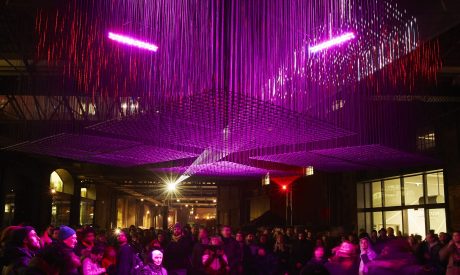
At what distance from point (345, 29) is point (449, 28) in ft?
7.64

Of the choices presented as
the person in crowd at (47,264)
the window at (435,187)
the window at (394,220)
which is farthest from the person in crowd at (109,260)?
the window at (394,220)

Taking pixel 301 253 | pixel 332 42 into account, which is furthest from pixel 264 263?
pixel 332 42

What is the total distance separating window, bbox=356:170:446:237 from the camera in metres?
15.1

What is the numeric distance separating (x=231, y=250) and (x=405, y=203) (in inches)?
360

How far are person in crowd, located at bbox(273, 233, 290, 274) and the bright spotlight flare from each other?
533 cm

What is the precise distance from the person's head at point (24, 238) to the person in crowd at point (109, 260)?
3960 millimetres

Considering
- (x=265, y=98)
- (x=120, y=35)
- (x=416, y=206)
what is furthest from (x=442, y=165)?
(x=120, y=35)

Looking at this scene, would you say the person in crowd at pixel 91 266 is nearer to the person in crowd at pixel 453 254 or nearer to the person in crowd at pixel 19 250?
the person in crowd at pixel 19 250

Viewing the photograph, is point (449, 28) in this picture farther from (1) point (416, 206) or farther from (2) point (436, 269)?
(1) point (416, 206)

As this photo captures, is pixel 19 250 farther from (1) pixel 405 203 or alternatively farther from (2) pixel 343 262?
(1) pixel 405 203

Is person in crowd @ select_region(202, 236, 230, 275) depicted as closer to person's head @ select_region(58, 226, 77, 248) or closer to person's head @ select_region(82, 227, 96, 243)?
person's head @ select_region(82, 227, 96, 243)

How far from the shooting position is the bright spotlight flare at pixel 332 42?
425 inches

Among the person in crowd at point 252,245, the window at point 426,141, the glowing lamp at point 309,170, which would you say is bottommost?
the person in crowd at point 252,245

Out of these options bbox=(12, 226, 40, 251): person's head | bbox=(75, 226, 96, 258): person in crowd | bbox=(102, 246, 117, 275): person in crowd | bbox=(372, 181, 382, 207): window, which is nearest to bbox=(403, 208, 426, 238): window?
bbox=(372, 181, 382, 207): window
